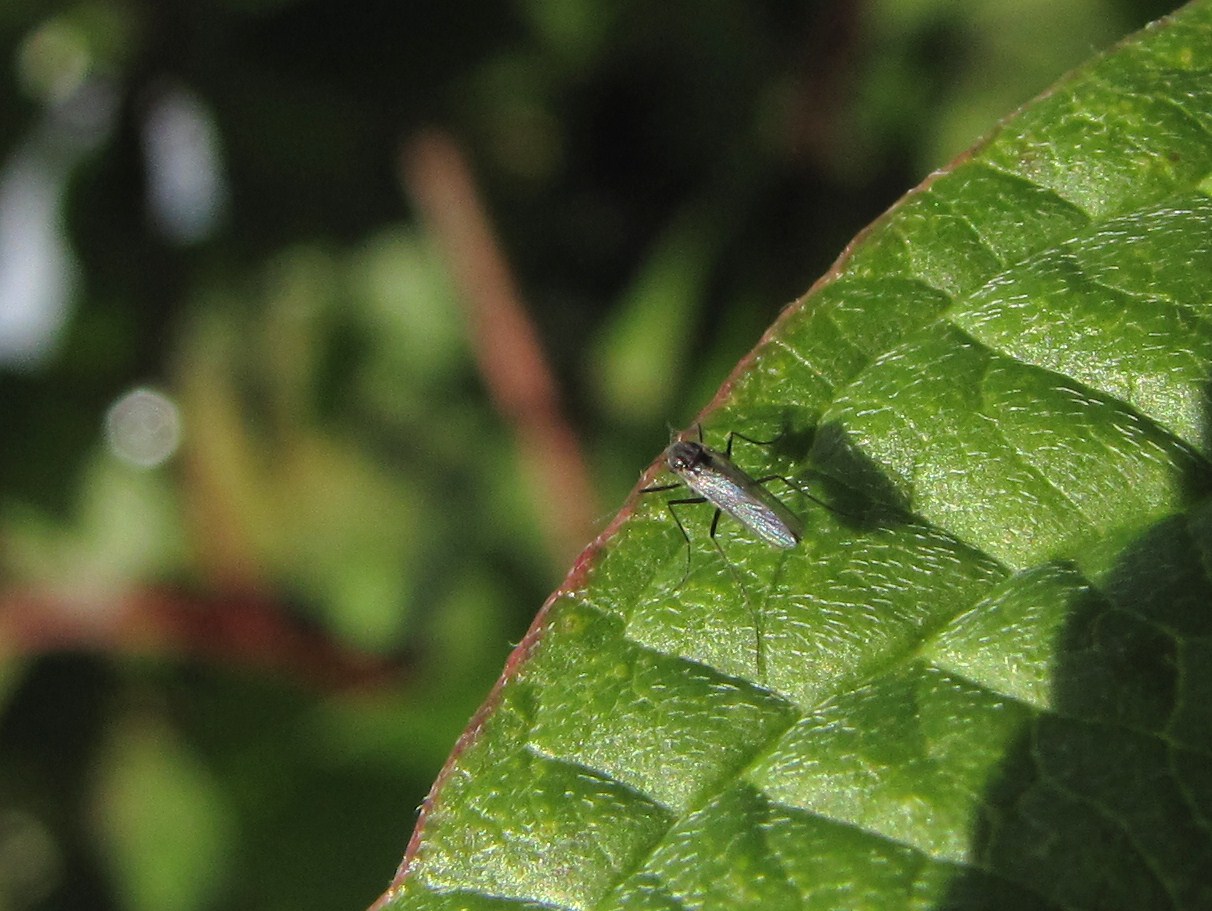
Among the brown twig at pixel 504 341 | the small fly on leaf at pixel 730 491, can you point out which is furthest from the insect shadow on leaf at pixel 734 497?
the brown twig at pixel 504 341

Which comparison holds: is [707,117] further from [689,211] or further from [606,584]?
[606,584]

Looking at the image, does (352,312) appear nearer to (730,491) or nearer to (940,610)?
(730,491)

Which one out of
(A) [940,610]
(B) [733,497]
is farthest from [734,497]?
(A) [940,610]

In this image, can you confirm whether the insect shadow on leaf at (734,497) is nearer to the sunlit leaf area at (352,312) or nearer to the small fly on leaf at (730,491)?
the small fly on leaf at (730,491)

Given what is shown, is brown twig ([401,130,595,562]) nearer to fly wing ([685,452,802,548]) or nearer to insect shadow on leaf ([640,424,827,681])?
insect shadow on leaf ([640,424,827,681])

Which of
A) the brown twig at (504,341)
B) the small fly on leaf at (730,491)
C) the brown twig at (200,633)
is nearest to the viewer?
the small fly on leaf at (730,491)

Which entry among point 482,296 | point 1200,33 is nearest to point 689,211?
point 482,296
